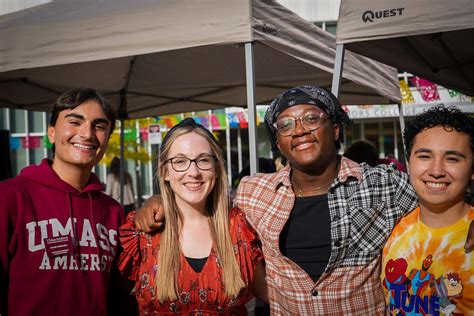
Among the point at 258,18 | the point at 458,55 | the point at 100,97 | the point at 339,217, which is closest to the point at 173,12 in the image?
the point at 258,18

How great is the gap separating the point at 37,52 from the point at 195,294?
8.57 feet

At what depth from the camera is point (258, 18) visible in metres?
3.70

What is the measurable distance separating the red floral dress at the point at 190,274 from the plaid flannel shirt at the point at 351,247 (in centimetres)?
13

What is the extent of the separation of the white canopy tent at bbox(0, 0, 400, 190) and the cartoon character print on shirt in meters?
1.80

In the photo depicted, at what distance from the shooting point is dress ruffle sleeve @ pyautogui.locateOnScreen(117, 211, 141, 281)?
92.4 inches

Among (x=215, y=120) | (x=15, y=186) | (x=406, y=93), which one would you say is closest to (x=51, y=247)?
(x=15, y=186)

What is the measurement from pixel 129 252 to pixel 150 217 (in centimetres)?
19

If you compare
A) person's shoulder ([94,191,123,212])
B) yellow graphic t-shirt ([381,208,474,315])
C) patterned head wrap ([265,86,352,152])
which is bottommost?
yellow graphic t-shirt ([381,208,474,315])

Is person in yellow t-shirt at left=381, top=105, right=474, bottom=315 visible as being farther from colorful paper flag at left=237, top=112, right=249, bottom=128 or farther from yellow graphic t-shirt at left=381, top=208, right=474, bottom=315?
colorful paper flag at left=237, top=112, right=249, bottom=128

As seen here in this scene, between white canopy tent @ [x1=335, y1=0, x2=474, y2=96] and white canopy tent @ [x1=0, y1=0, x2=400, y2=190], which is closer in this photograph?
white canopy tent @ [x1=335, y1=0, x2=474, y2=96]

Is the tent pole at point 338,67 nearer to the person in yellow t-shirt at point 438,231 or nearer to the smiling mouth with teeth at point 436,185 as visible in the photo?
the person in yellow t-shirt at point 438,231

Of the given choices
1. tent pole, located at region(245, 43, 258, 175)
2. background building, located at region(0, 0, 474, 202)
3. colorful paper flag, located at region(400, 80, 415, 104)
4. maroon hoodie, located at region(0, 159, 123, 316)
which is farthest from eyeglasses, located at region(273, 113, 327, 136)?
colorful paper flag, located at region(400, 80, 415, 104)

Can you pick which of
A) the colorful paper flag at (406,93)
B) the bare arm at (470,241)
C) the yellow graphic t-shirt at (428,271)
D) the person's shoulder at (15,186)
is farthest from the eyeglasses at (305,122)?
the colorful paper flag at (406,93)

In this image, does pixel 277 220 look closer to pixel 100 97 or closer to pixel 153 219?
pixel 153 219
